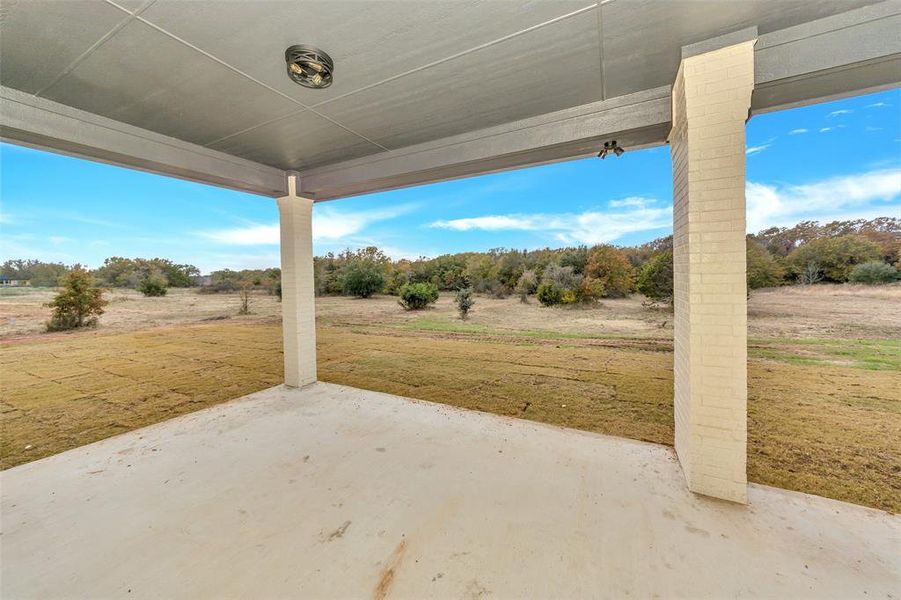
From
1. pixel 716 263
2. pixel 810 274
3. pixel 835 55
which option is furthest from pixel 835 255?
pixel 716 263

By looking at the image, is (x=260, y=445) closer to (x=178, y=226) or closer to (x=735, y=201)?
(x=735, y=201)

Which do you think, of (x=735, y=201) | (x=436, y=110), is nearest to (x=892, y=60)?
(x=735, y=201)

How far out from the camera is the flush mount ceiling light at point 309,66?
168cm

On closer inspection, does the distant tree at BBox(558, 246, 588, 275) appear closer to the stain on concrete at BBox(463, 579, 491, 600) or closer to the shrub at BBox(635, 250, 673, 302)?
the shrub at BBox(635, 250, 673, 302)

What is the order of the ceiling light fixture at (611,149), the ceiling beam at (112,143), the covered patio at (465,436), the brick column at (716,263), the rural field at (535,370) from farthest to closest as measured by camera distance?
the rural field at (535,370) → the ceiling light fixture at (611,149) → the ceiling beam at (112,143) → the brick column at (716,263) → the covered patio at (465,436)

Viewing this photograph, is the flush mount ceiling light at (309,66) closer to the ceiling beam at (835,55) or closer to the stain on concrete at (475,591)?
the ceiling beam at (835,55)

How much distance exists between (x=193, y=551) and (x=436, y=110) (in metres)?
3.13

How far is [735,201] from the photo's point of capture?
5.66 feet

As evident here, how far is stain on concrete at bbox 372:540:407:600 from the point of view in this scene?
129 cm

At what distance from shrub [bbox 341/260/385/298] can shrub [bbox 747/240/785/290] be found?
790 cm

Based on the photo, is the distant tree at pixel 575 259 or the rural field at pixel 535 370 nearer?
the rural field at pixel 535 370

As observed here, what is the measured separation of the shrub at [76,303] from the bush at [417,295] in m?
6.27

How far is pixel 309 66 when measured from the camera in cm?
176

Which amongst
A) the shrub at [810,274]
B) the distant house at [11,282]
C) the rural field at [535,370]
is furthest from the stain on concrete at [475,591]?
the distant house at [11,282]
